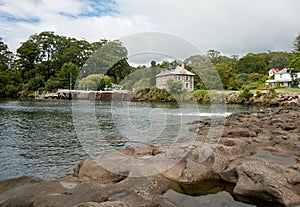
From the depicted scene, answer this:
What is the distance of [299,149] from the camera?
9445mm

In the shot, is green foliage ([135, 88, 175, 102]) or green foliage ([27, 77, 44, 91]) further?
green foliage ([27, 77, 44, 91])

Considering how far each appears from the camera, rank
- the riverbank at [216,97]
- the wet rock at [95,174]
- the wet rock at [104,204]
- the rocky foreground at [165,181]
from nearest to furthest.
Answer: the wet rock at [104,204] → the rocky foreground at [165,181] → the wet rock at [95,174] → the riverbank at [216,97]

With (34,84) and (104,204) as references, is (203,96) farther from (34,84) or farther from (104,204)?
(34,84)

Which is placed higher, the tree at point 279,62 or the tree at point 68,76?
the tree at point 279,62

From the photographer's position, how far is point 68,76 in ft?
228

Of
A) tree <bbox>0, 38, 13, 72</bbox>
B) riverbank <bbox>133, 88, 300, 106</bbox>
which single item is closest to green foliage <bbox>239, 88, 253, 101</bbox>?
riverbank <bbox>133, 88, 300, 106</bbox>

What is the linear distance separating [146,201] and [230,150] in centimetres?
523

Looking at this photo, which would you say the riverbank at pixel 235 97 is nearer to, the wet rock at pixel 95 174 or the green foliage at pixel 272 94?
the green foliage at pixel 272 94

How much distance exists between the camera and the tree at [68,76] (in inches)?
2687

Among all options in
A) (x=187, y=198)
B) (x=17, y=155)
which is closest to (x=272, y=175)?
(x=187, y=198)

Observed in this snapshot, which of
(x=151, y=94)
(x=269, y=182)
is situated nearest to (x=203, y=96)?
(x=151, y=94)

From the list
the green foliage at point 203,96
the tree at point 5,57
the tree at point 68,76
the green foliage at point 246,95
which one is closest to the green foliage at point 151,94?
the green foliage at point 203,96

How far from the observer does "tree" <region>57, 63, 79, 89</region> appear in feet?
224

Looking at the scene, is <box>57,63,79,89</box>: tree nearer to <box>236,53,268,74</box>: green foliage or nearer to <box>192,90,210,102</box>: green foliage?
<box>192,90,210,102</box>: green foliage
